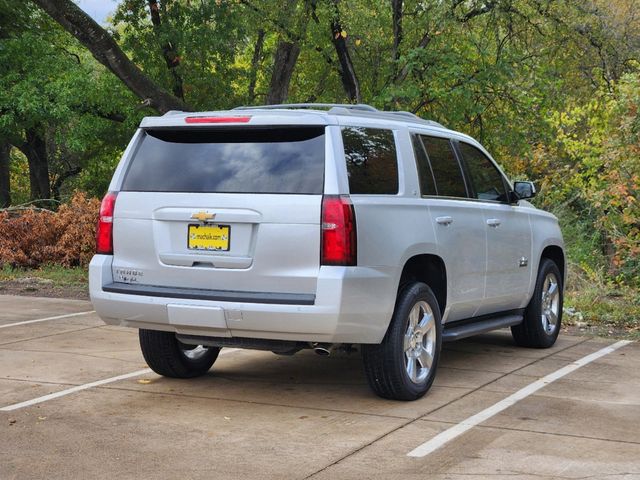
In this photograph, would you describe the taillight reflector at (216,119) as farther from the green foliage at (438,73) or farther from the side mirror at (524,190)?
the green foliage at (438,73)

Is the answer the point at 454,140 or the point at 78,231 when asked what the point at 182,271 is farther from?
the point at 78,231

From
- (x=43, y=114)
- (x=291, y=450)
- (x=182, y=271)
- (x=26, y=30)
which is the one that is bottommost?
(x=291, y=450)

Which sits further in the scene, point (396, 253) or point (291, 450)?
point (396, 253)

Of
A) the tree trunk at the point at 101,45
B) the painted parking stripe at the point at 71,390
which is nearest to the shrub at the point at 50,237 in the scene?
the tree trunk at the point at 101,45

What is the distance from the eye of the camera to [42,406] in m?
6.71

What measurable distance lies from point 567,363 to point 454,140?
2215 mm

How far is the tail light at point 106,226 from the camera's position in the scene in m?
6.97

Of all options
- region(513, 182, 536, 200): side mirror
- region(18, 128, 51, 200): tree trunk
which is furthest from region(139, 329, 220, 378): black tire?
region(18, 128, 51, 200): tree trunk

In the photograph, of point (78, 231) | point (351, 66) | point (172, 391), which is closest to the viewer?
point (172, 391)

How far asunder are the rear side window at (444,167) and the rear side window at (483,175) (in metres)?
0.24

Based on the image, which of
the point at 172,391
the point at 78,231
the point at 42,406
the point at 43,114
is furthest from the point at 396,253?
the point at 43,114

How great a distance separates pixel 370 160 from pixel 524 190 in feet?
8.07

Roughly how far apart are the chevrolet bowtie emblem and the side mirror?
3.39 metres

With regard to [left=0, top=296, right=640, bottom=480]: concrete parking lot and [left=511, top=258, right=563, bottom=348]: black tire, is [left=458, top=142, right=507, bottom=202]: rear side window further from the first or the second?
[left=0, top=296, right=640, bottom=480]: concrete parking lot
